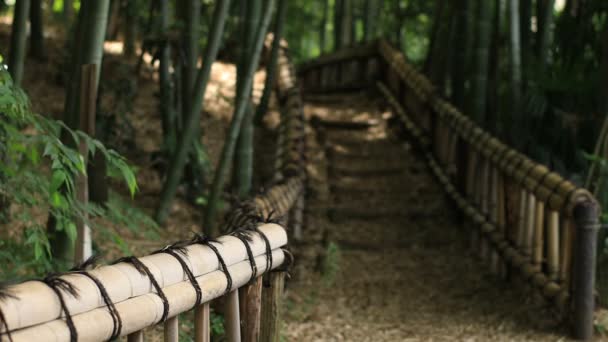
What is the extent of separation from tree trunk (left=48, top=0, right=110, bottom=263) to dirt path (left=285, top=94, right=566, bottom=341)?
115cm

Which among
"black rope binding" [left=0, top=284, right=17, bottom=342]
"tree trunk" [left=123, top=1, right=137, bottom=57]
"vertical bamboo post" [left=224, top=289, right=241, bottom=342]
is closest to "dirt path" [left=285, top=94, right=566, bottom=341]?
"vertical bamboo post" [left=224, top=289, right=241, bottom=342]

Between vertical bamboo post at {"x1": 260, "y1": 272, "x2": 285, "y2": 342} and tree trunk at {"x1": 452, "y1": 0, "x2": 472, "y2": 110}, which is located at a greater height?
tree trunk at {"x1": 452, "y1": 0, "x2": 472, "y2": 110}

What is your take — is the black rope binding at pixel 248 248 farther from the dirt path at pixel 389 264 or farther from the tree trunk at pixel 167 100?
the tree trunk at pixel 167 100

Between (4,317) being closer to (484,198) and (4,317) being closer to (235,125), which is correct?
(235,125)

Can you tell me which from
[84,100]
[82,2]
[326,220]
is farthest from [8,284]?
[326,220]

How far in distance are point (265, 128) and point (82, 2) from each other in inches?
181

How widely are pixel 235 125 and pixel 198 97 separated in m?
0.23

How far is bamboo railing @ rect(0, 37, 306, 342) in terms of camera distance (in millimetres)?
1629

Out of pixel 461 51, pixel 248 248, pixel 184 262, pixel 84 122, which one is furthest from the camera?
pixel 461 51

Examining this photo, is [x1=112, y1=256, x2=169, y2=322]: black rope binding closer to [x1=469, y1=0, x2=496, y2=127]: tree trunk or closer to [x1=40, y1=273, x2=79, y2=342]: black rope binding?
[x1=40, y1=273, x2=79, y2=342]: black rope binding

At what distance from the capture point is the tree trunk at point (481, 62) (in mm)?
5648

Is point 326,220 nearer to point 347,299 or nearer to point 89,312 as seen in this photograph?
point 347,299

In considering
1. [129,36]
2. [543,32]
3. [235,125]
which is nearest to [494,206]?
[543,32]

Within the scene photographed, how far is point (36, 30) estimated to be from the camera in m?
7.55
